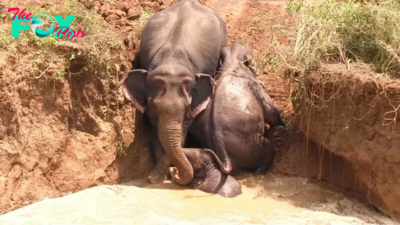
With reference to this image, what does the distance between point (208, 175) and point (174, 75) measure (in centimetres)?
119

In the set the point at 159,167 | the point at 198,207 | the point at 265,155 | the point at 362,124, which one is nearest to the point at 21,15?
the point at 159,167

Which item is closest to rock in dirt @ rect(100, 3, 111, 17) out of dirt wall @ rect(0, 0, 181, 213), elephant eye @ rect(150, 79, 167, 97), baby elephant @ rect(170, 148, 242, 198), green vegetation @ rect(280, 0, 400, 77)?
dirt wall @ rect(0, 0, 181, 213)

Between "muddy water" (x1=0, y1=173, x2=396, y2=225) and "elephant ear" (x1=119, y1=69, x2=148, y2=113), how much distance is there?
3.05ft

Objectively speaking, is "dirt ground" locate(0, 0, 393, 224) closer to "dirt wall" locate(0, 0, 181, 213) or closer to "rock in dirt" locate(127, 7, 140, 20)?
"dirt wall" locate(0, 0, 181, 213)

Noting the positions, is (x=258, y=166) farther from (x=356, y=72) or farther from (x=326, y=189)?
(x=356, y=72)

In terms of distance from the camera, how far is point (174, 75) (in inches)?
298

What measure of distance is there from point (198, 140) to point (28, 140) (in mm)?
2112

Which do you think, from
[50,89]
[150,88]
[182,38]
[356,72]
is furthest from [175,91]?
[356,72]

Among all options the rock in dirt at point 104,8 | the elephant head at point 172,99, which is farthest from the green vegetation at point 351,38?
the rock in dirt at point 104,8

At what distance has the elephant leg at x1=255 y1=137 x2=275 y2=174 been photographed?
8.16 metres

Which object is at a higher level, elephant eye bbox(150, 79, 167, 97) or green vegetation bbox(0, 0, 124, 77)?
green vegetation bbox(0, 0, 124, 77)

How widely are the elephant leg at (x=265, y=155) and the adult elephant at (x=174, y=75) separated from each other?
0.91 meters

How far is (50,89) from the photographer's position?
289 inches

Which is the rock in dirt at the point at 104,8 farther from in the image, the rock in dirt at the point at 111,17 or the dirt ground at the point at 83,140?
the rock in dirt at the point at 111,17
